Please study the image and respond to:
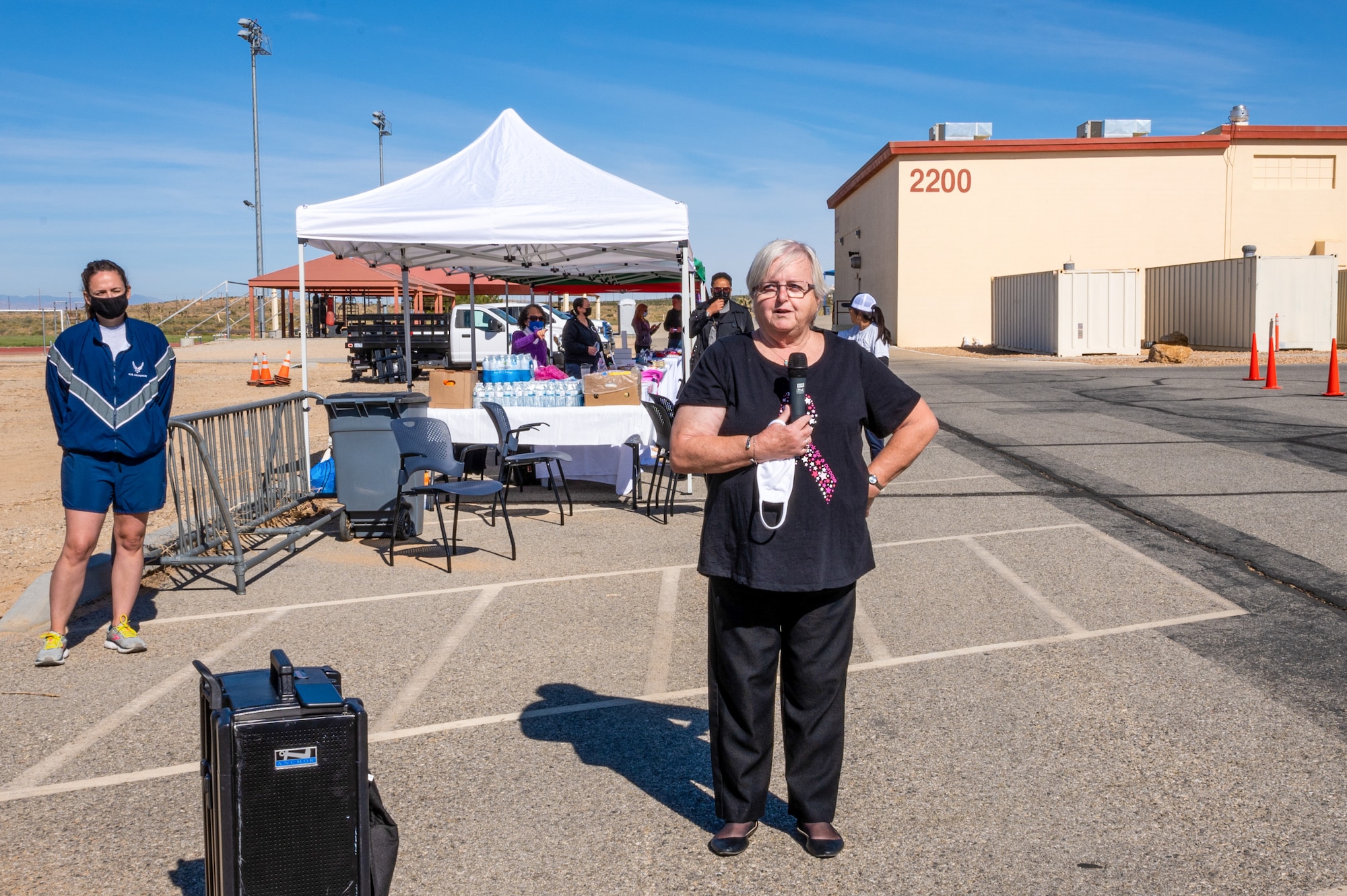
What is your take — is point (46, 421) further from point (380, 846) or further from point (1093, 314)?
point (1093, 314)

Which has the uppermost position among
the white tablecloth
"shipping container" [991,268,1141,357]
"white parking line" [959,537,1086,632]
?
"shipping container" [991,268,1141,357]

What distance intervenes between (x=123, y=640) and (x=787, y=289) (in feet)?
13.4

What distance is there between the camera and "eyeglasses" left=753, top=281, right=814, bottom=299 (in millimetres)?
3359

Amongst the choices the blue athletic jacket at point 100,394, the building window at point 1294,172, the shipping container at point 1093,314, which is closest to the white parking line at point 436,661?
the blue athletic jacket at point 100,394

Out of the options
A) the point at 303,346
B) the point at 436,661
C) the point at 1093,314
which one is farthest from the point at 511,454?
the point at 1093,314

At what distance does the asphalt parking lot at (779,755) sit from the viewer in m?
3.54

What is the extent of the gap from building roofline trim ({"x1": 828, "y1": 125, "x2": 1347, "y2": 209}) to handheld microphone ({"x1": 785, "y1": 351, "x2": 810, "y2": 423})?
37.7 metres

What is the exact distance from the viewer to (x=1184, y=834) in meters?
3.65

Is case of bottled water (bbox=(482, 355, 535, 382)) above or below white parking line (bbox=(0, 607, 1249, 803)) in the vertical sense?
above

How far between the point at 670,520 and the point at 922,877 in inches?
249

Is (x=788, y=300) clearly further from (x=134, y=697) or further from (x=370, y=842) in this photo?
(x=134, y=697)

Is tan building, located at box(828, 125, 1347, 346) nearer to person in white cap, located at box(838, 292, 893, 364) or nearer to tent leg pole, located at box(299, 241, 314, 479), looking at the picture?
person in white cap, located at box(838, 292, 893, 364)

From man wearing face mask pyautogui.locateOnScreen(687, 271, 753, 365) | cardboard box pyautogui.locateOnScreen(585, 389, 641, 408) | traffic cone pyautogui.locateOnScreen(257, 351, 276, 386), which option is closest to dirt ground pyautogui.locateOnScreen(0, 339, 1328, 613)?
traffic cone pyautogui.locateOnScreen(257, 351, 276, 386)

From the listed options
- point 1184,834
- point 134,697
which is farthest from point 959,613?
point 134,697
